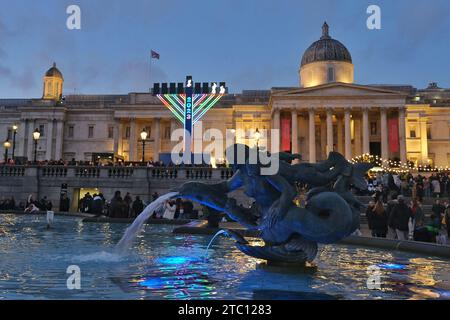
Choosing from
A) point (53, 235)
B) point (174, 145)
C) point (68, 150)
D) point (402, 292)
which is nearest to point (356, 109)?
point (174, 145)

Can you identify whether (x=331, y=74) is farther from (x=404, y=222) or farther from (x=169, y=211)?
(x=404, y=222)

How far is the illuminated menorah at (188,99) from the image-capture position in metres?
46.7

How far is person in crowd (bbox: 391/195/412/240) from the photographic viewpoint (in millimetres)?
13070

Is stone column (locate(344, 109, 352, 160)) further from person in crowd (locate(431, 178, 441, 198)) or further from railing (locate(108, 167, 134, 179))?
railing (locate(108, 167, 134, 179))

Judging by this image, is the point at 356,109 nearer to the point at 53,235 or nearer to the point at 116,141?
the point at 116,141

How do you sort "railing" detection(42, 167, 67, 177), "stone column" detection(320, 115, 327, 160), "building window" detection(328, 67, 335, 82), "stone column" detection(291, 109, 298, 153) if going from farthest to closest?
"building window" detection(328, 67, 335, 82)
"stone column" detection(320, 115, 327, 160)
"stone column" detection(291, 109, 298, 153)
"railing" detection(42, 167, 67, 177)

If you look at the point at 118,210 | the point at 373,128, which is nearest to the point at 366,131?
the point at 373,128

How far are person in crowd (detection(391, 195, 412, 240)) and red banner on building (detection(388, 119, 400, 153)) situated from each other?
4842 centimetres

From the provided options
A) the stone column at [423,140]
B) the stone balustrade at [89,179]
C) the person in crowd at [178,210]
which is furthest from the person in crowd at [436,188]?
the stone column at [423,140]

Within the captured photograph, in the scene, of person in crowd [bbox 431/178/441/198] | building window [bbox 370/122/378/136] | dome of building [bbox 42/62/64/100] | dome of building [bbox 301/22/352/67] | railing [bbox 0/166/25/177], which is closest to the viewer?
person in crowd [bbox 431/178/441/198]

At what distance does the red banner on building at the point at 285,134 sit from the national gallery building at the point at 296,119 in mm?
132

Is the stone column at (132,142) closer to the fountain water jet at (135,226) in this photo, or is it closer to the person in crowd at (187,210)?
the person in crowd at (187,210)

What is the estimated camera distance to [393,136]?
59.2m

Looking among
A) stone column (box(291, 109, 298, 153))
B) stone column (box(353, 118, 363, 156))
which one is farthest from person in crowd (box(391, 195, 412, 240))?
Result: stone column (box(353, 118, 363, 156))
